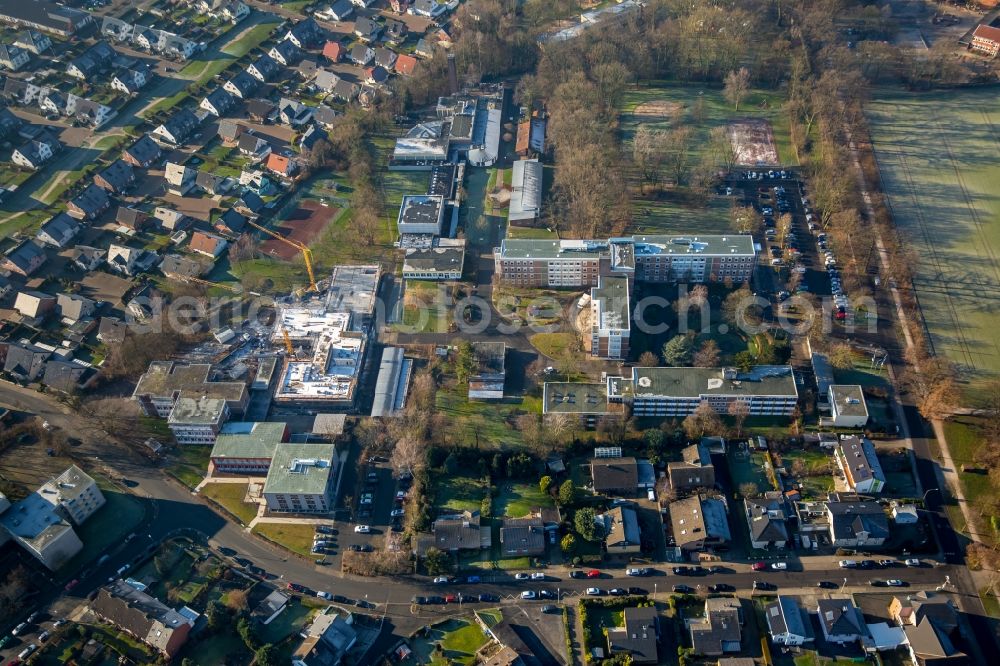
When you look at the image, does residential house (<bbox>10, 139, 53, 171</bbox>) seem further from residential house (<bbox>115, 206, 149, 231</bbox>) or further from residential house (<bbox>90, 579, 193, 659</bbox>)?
residential house (<bbox>90, 579, 193, 659</bbox>)

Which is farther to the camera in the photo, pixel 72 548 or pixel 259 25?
pixel 259 25

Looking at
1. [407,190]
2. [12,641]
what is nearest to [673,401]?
[407,190]

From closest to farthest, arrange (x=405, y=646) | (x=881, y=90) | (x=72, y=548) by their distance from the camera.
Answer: (x=405, y=646) < (x=72, y=548) < (x=881, y=90)

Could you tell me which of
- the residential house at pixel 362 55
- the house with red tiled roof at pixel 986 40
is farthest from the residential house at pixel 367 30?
the house with red tiled roof at pixel 986 40

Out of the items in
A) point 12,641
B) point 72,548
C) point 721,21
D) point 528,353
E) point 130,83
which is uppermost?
point 721,21

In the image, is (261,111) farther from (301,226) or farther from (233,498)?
(233,498)

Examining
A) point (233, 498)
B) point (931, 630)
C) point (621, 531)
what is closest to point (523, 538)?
point (621, 531)

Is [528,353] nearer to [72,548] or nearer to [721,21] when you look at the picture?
[72,548]
